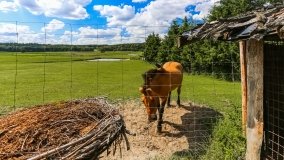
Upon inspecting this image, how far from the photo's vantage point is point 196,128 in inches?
372

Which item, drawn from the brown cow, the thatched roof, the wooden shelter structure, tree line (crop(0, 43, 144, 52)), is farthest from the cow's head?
the thatched roof

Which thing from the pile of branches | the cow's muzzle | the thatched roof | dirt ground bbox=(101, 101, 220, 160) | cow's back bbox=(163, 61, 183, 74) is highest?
the thatched roof

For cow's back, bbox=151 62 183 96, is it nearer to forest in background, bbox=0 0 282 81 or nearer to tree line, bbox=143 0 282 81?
forest in background, bbox=0 0 282 81

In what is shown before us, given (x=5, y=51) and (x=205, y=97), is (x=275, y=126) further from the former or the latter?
(x=205, y=97)

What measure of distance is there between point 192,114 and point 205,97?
325 centimetres

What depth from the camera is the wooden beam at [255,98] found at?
582 cm

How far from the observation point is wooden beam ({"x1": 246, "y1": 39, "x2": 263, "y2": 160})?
582 cm

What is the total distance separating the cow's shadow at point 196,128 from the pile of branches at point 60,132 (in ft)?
10.3

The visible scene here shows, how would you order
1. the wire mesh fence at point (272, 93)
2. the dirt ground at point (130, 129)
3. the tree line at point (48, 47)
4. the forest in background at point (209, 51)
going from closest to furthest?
the dirt ground at point (130, 129) < the wire mesh fence at point (272, 93) < the tree line at point (48, 47) < the forest in background at point (209, 51)

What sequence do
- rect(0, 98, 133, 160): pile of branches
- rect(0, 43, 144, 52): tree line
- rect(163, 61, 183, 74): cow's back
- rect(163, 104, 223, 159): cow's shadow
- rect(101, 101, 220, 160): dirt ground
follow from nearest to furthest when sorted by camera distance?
rect(0, 98, 133, 160): pile of branches
rect(0, 43, 144, 52): tree line
rect(163, 104, 223, 159): cow's shadow
rect(101, 101, 220, 160): dirt ground
rect(163, 61, 183, 74): cow's back

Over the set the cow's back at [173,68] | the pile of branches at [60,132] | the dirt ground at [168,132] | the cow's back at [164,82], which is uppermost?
the cow's back at [173,68]

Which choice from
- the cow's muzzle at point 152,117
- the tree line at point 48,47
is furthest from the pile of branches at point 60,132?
the cow's muzzle at point 152,117

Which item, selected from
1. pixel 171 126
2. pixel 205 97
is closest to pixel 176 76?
pixel 171 126

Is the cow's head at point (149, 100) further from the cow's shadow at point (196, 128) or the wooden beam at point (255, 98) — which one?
the wooden beam at point (255, 98)
